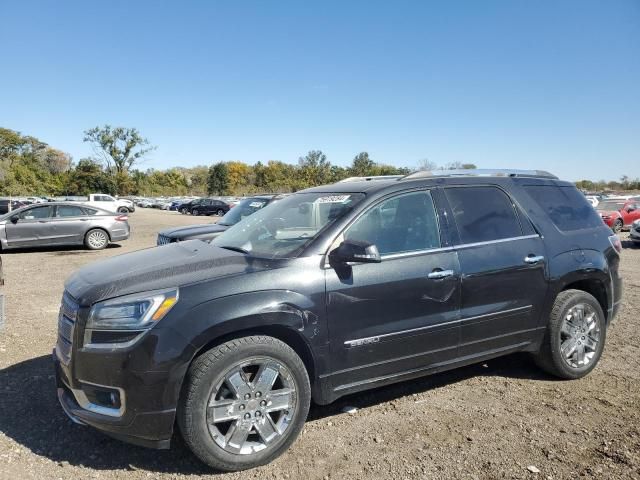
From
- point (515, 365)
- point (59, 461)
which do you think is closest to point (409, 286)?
point (515, 365)

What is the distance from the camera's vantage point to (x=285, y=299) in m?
3.06

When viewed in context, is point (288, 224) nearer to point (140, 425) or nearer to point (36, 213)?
point (140, 425)

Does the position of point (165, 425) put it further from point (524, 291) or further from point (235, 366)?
point (524, 291)

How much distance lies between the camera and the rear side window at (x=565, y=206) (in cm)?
443

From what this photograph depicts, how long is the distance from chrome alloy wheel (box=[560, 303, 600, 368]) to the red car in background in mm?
18360

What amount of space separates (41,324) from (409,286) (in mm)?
5052

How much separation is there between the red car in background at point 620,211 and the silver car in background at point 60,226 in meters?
19.3

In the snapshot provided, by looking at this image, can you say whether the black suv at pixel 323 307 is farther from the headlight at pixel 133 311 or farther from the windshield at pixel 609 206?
the windshield at pixel 609 206

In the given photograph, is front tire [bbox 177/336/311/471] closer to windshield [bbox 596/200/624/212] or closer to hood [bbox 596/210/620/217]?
hood [bbox 596/210/620/217]

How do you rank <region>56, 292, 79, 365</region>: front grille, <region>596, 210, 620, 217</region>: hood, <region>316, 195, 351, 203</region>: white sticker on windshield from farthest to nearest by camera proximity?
<region>596, 210, 620, 217</region>: hood
<region>316, 195, 351, 203</region>: white sticker on windshield
<region>56, 292, 79, 365</region>: front grille

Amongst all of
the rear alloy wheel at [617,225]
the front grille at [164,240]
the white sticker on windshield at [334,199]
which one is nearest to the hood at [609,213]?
the rear alloy wheel at [617,225]

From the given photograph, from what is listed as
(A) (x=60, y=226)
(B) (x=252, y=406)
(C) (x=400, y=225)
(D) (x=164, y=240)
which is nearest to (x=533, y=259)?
(C) (x=400, y=225)

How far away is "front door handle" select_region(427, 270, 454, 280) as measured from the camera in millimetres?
3562

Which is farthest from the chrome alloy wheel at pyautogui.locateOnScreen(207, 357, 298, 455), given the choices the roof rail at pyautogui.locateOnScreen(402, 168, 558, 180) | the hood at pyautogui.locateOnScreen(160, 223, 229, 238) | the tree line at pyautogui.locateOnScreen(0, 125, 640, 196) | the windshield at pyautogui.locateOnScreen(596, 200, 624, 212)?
the tree line at pyautogui.locateOnScreen(0, 125, 640, 196)
